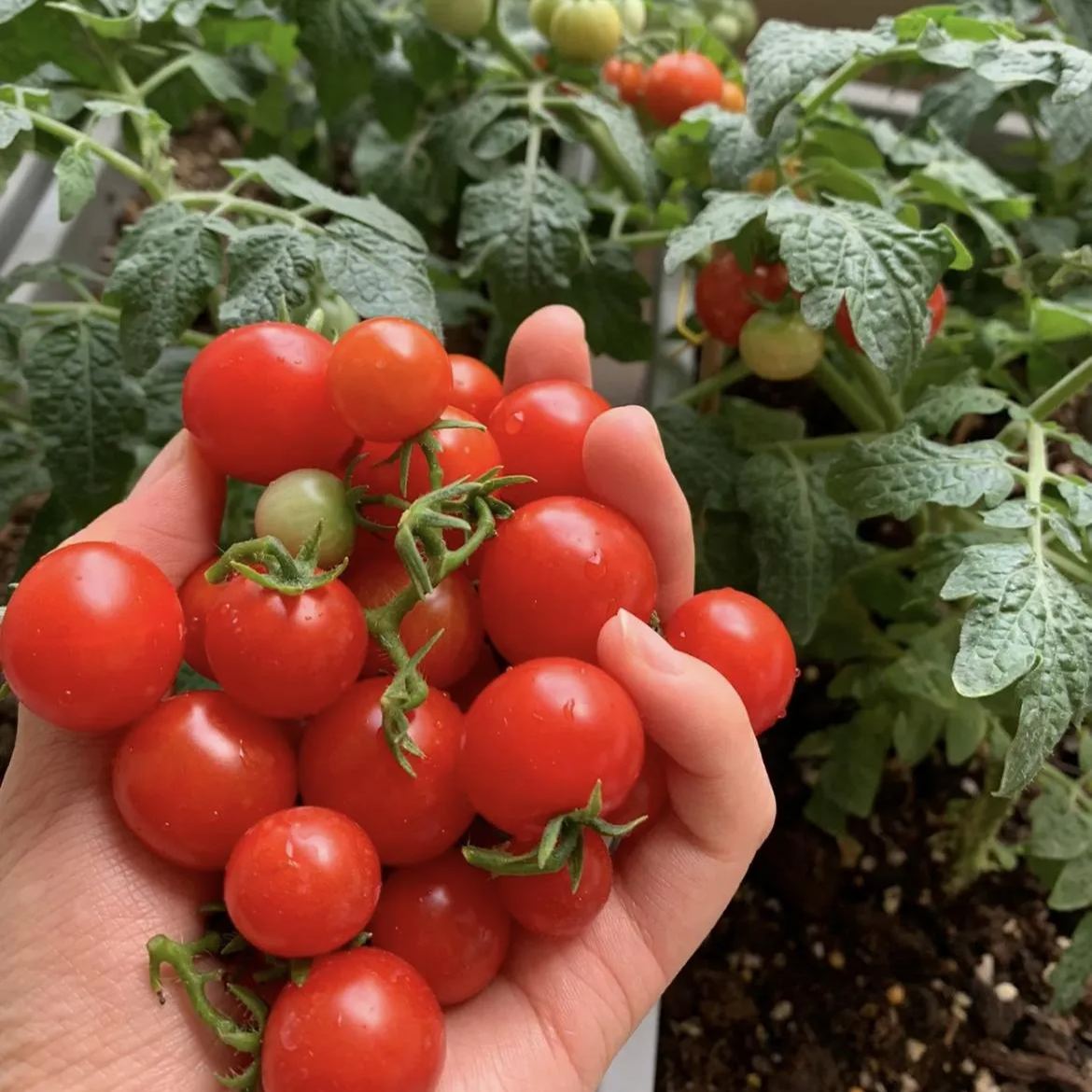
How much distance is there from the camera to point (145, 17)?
924 mm

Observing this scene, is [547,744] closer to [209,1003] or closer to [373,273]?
[209,1003]

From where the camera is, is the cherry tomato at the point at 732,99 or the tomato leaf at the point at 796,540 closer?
the tomato leaf at the point at 796,540

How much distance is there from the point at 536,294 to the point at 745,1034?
732 mm

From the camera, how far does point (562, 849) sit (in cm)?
58

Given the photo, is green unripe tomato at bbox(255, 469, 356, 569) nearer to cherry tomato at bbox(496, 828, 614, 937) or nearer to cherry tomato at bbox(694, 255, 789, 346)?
cherry tomato at bbox(496, 828, 614, 937)

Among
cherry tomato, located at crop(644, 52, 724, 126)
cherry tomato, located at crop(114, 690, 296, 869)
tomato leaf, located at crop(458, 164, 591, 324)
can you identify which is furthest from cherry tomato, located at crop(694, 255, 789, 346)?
cherry tomato, located at crop(114, 690, 296, 869)

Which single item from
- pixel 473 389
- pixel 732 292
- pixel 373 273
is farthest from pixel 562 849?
pixel 732 292

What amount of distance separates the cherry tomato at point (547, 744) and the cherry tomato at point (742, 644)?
9 centimetres

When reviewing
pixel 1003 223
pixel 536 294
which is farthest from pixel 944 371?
pixel 536 294

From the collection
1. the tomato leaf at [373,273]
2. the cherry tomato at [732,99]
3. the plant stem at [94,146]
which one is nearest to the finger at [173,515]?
the tomato leaf at [373,273]

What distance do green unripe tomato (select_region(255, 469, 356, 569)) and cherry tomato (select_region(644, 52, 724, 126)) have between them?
695 mm

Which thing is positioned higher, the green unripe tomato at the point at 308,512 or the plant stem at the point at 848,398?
the green unripe tomato at the point at 308,512

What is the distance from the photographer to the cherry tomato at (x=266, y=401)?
0.68m

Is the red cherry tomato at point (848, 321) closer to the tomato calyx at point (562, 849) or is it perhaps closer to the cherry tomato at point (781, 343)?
the cherry tomato at point (781, 343)
